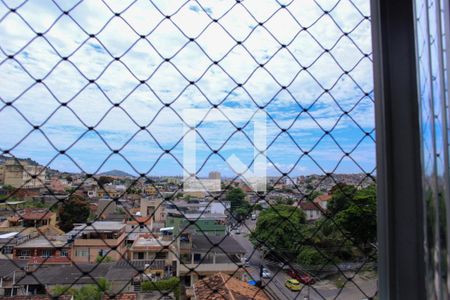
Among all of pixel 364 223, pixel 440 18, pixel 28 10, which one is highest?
pixel 28 10

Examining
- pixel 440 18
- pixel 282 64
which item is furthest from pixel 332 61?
pixel 440 18

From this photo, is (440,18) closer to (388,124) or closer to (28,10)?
(388,124)

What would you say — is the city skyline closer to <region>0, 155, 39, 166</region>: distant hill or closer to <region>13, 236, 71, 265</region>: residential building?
<region>0, 155, 39, 166</region>: distant hill

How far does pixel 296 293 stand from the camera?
754 millimetres

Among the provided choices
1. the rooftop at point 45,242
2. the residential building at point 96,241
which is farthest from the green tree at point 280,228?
the rooftop at point 45,242

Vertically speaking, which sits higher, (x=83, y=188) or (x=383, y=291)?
(x=83, y=188)

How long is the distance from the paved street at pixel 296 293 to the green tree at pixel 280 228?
2cm

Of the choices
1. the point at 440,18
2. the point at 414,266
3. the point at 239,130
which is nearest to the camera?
→ the point at 440,18

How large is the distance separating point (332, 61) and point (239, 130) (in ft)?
1.02

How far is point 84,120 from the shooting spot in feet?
2.15

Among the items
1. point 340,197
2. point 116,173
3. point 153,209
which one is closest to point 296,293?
point 340,197

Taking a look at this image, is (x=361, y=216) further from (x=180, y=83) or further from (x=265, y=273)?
(x=180, y=83)

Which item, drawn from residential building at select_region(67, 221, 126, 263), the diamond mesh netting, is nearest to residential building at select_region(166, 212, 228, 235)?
the diamond mesh netting

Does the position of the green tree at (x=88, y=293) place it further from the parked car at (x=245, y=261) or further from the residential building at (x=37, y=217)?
the parked car at (x=245, y=261)
